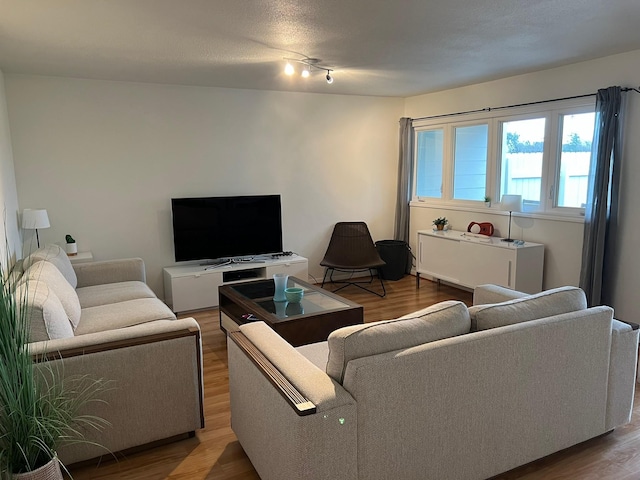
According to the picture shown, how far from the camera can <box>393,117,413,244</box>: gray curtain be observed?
249 inches

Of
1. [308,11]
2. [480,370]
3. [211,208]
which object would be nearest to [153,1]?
[308,11]

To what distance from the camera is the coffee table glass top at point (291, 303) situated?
3498 mm

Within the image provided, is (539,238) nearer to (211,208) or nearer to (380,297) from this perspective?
(380,297)

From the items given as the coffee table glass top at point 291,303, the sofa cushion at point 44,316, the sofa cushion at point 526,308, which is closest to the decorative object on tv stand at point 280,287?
the coffee table glass top at point 291,303

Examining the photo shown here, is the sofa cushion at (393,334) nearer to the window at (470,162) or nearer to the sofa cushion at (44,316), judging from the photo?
the sofa cushion at (44,316)

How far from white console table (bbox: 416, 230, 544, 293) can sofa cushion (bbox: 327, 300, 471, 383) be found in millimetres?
2772

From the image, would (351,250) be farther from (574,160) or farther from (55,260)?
(55,260)

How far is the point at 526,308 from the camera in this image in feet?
7.43

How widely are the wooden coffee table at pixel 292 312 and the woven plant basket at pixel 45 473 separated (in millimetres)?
1572

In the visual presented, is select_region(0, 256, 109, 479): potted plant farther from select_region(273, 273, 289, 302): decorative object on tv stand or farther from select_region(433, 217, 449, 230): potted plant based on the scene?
select_region(433, 217, 449, 230): potted plant

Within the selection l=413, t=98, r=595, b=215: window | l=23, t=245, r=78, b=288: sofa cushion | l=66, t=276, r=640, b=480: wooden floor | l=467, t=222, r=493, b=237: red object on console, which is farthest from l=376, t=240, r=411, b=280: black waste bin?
l=23, t=245, r=78, b=288: sofa cushion

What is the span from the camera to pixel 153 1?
256 centimetres

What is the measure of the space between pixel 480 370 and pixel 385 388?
47 centimetres

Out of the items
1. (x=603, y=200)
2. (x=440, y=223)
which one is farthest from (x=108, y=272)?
(x=603, y=200)
